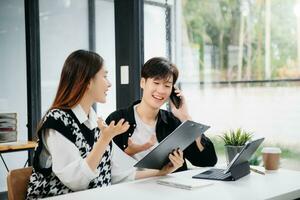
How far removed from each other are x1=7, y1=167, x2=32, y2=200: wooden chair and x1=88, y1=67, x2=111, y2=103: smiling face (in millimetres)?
429

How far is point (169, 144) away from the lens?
5.53ft

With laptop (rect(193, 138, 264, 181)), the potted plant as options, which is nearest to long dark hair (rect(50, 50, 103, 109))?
laptop (rect(193, 138, 264, 181))

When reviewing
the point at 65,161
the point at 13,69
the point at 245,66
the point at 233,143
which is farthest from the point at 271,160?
the point at 13,69

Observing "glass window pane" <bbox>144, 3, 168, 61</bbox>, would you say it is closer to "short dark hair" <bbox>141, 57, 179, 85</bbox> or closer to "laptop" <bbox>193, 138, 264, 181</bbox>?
"short dark hair" <bbox>141, 57, 179, 85</bbox>

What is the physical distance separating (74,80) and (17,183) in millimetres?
479

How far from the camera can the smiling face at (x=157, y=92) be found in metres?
2.16

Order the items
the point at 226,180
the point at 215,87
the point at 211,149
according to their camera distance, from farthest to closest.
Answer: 1. the point at 215,87
2. the point at 211,149
3. the point at 226,180

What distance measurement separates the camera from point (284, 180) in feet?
5.80

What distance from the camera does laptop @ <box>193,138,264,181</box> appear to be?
5.78ft

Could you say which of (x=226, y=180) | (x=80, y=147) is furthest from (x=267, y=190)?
(x=80, y=147)

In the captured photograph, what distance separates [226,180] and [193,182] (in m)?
0.17

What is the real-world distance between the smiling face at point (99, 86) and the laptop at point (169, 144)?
13.5 inches

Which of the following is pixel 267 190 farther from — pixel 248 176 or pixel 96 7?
pixel 96 7

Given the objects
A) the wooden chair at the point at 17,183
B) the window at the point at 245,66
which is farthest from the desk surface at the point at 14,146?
the wooden chair at the point at 17,183
